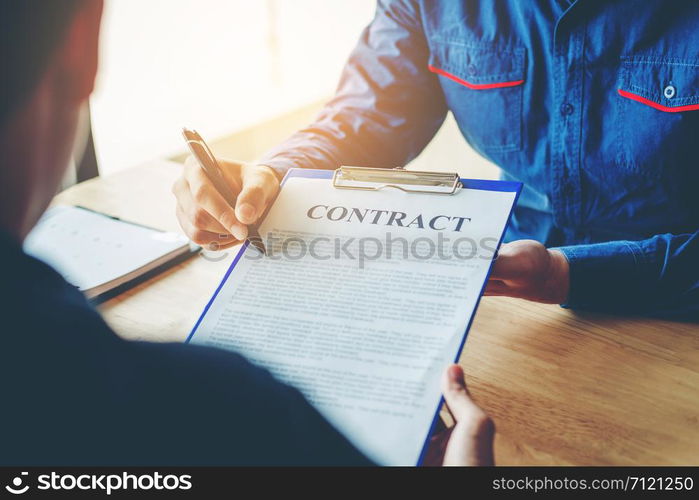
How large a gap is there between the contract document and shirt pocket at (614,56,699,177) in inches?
15.0

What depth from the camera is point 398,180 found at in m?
0.80

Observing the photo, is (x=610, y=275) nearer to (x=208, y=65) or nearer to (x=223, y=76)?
(x=208, y=65)

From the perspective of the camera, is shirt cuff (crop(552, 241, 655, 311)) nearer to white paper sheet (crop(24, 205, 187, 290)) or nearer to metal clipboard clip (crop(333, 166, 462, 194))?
metal clipboard clip (crop(333, 166, 462, 194))

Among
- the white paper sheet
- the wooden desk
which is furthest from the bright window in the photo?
the wooden desk

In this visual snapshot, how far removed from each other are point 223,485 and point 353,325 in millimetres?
239

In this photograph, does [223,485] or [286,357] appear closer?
[223,485]

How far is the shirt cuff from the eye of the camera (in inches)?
33.3

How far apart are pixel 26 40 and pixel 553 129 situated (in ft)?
3.00

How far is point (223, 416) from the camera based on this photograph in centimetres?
42

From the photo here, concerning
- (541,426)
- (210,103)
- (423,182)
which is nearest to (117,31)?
(210,103)

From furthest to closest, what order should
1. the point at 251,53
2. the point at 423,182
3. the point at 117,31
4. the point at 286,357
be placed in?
the point at 251,53 → the point at 117,31 → the point at 423,182 → the point at 286,357

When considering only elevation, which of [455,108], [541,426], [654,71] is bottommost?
[541,426]

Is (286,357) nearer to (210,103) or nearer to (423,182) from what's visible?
(423,182)

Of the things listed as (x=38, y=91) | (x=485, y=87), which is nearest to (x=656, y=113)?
(x=485, y=87)
